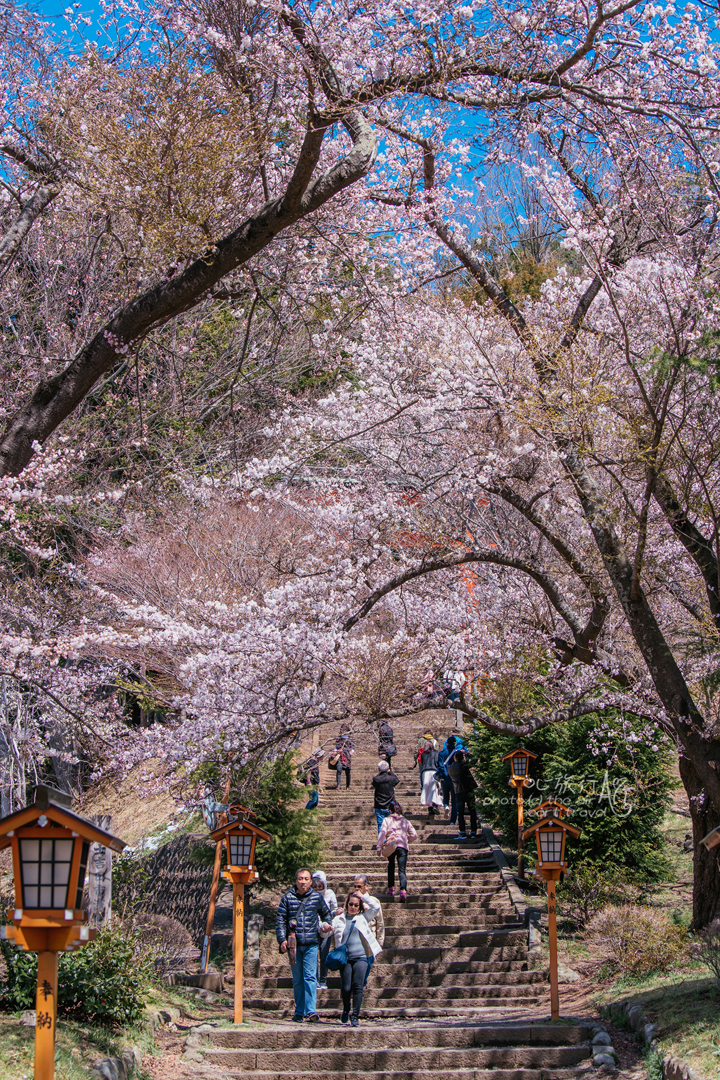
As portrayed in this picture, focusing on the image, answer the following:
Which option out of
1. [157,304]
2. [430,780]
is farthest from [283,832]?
[157,304]

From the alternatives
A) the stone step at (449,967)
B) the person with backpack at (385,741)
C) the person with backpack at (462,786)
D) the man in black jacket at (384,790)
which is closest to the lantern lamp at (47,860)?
the stone step at (449,967)

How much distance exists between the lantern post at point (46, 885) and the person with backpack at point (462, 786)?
1086 cm

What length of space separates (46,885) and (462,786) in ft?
38.2

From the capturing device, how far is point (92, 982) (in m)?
7.66

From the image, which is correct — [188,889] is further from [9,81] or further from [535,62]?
[535,62]

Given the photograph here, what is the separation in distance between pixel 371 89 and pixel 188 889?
12900 millimetres

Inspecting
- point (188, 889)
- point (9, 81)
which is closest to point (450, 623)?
point (188, 889)

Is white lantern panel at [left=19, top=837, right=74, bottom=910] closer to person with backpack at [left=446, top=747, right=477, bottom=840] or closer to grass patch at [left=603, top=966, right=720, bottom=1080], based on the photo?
grass patch at [left=603, top=966, right=720, bottom=1080]

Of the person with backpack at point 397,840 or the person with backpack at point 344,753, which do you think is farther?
the person with backpack at point 344,753

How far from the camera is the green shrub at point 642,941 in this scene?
28.9 feet

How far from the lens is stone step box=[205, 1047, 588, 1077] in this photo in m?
7.34

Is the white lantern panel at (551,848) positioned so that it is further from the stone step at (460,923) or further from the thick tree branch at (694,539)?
the stone step at (460,923)

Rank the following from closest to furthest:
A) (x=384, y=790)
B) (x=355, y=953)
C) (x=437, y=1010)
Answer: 1. (x=355, y=953)
2. (x=437, y=1010)
3. (x=384, y=790)

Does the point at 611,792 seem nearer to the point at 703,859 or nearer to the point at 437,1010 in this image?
the point at 703,859
